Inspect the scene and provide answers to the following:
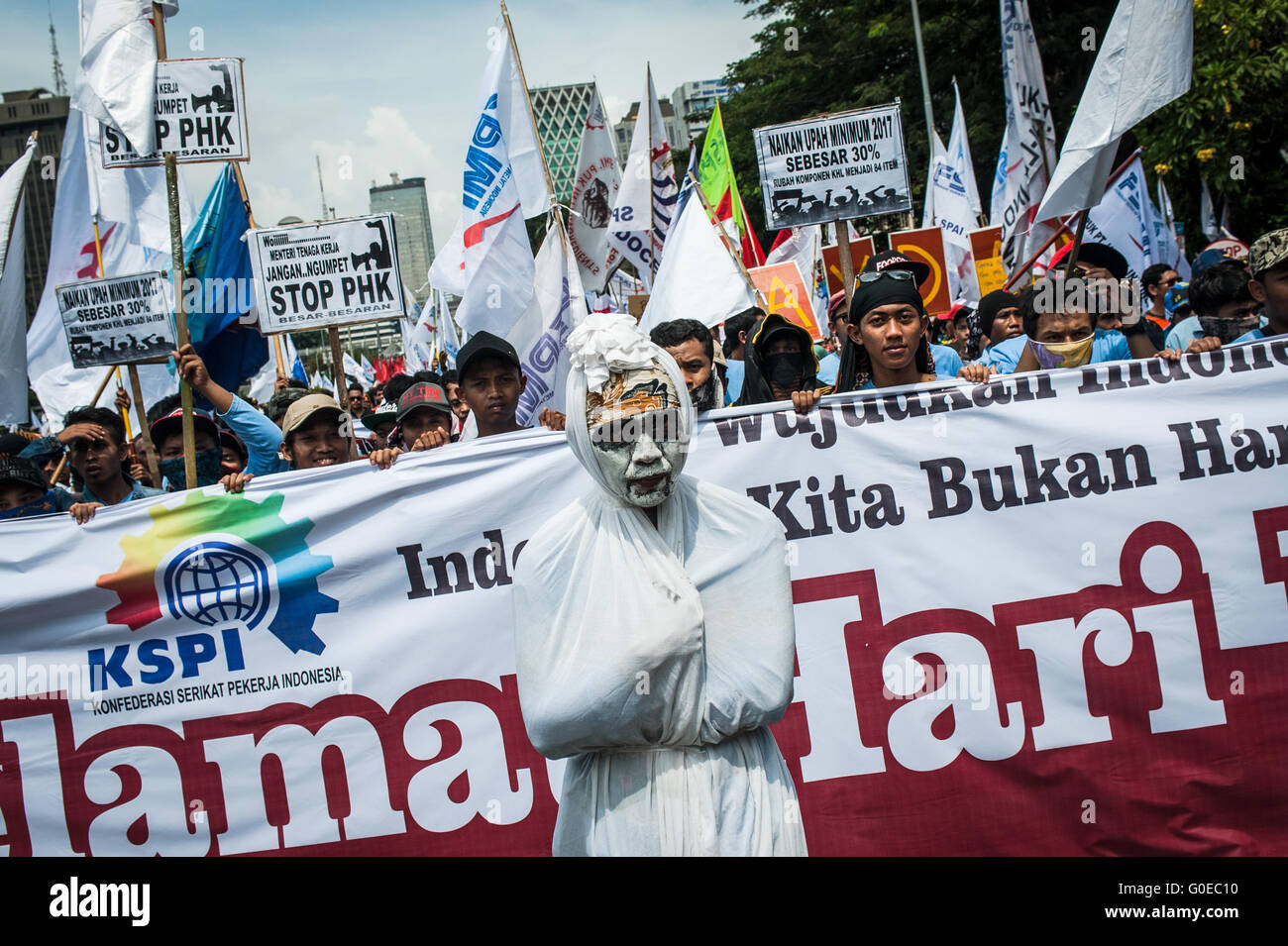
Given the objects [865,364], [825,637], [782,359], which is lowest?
[825,637]

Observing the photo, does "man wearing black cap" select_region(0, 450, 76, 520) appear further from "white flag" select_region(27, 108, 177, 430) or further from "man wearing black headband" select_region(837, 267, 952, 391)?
"white flag" select_region(27, 108, 177, 430)

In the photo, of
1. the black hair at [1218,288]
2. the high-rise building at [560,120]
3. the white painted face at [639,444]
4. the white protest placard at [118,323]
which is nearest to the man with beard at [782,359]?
the black hair at [1218,288]

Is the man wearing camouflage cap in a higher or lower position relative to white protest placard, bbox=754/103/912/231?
lower

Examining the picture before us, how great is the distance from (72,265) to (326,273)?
466 centimetres

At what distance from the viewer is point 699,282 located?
579cm

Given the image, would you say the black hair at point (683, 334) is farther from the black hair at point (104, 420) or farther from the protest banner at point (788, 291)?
the protest banner at point (788, 291)

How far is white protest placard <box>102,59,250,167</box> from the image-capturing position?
5.15 metres

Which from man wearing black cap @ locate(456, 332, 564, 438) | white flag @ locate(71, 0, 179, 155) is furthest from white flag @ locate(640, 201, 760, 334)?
white flag @ locate(71, 0, 179, 155)

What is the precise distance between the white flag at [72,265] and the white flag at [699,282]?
5482 millimetres

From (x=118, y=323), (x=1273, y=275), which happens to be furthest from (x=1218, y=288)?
(x=118, y=323)

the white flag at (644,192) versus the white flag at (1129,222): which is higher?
the white flag at (644,192)

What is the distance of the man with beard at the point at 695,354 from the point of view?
4.96m

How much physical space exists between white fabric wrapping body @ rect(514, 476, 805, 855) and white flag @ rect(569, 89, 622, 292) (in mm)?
7859

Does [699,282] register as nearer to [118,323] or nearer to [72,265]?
[118,323]
